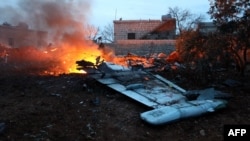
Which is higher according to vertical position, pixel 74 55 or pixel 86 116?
pixel 74 55

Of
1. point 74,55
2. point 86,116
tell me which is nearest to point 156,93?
point 86,116

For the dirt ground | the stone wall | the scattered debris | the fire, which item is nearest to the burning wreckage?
the dirt ground

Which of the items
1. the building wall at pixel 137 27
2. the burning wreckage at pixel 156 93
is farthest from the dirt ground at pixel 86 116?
the building wall at pixel 137 27

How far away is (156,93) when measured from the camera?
428 inches

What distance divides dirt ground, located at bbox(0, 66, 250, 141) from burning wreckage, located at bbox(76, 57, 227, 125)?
0.18m

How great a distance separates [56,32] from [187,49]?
847cm

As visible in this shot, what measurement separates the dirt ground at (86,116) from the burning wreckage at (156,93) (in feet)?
0.58

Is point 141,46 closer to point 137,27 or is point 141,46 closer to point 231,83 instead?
point 137,27

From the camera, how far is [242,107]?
33.3 ft

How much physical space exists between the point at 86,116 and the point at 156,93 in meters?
2.53

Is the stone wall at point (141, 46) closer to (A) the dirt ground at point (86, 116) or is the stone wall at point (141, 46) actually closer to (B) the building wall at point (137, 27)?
(B) the building wall at point (137, 27)

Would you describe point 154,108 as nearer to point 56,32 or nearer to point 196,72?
point 196,72

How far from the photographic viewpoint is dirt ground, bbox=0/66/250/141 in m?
8.30

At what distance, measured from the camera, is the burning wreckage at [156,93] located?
8984 millimetres
